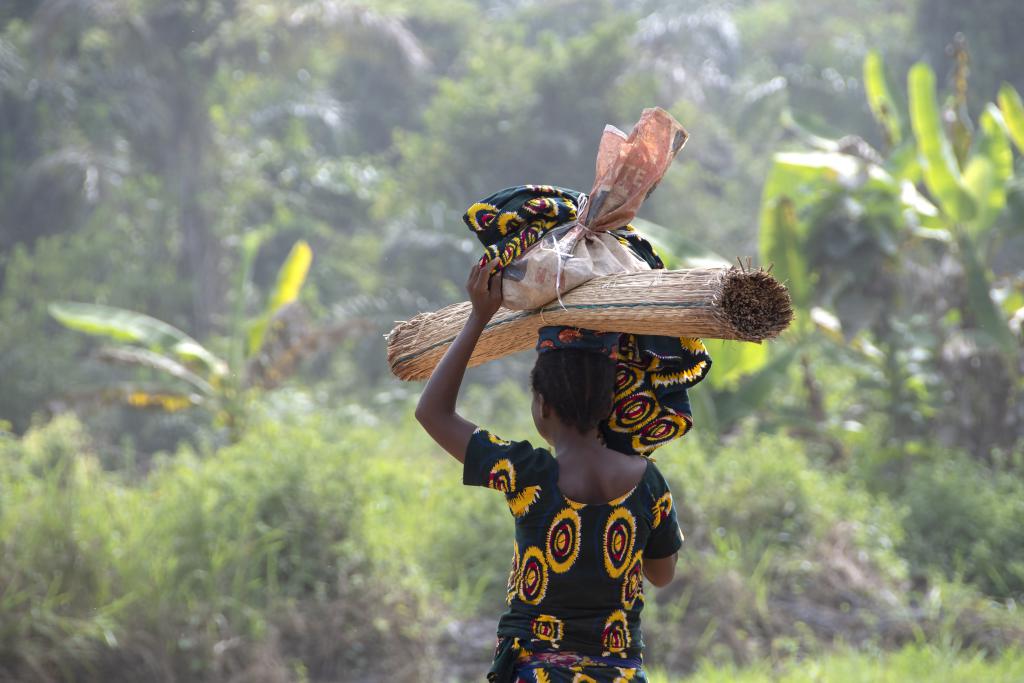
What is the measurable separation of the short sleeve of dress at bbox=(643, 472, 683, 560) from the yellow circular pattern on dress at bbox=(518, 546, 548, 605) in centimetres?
23

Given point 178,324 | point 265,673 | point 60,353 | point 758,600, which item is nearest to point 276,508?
point 265,673

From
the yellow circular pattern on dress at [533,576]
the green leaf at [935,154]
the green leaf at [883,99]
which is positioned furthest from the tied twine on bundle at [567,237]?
the green leaf at [883,99]

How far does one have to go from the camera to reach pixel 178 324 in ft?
48.3

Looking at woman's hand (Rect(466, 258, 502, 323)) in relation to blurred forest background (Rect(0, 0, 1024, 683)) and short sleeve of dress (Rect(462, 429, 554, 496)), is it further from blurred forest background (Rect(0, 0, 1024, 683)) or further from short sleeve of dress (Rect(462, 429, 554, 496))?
blurred forest background (Rect(0, 0, 1024, 683))

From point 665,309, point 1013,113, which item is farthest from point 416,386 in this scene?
point 665,309

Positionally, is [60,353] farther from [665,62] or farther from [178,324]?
[665,62]

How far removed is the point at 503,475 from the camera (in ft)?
6.98

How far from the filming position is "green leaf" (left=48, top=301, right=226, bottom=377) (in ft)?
29.0

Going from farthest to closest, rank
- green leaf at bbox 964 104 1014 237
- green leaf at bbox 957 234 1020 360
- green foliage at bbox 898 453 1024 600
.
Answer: green leaf at bbox 957 234 1020 360 → green leaf at bbox 964 104 1014 237 → green foliage at bbox 898 453 1024 600

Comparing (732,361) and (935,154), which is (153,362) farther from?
(935,154)

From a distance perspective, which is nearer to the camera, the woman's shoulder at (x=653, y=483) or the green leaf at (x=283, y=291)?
the woman's shoulder at (x=653, y=483)

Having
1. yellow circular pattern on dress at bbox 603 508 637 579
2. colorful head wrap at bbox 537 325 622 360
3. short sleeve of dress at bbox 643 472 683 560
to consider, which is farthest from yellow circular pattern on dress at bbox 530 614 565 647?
colorful head wrap at bbox 537 325 622 360

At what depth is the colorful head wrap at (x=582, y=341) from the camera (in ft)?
7.14

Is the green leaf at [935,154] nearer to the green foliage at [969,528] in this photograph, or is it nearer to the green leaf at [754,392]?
the green leaf at [754,392]
